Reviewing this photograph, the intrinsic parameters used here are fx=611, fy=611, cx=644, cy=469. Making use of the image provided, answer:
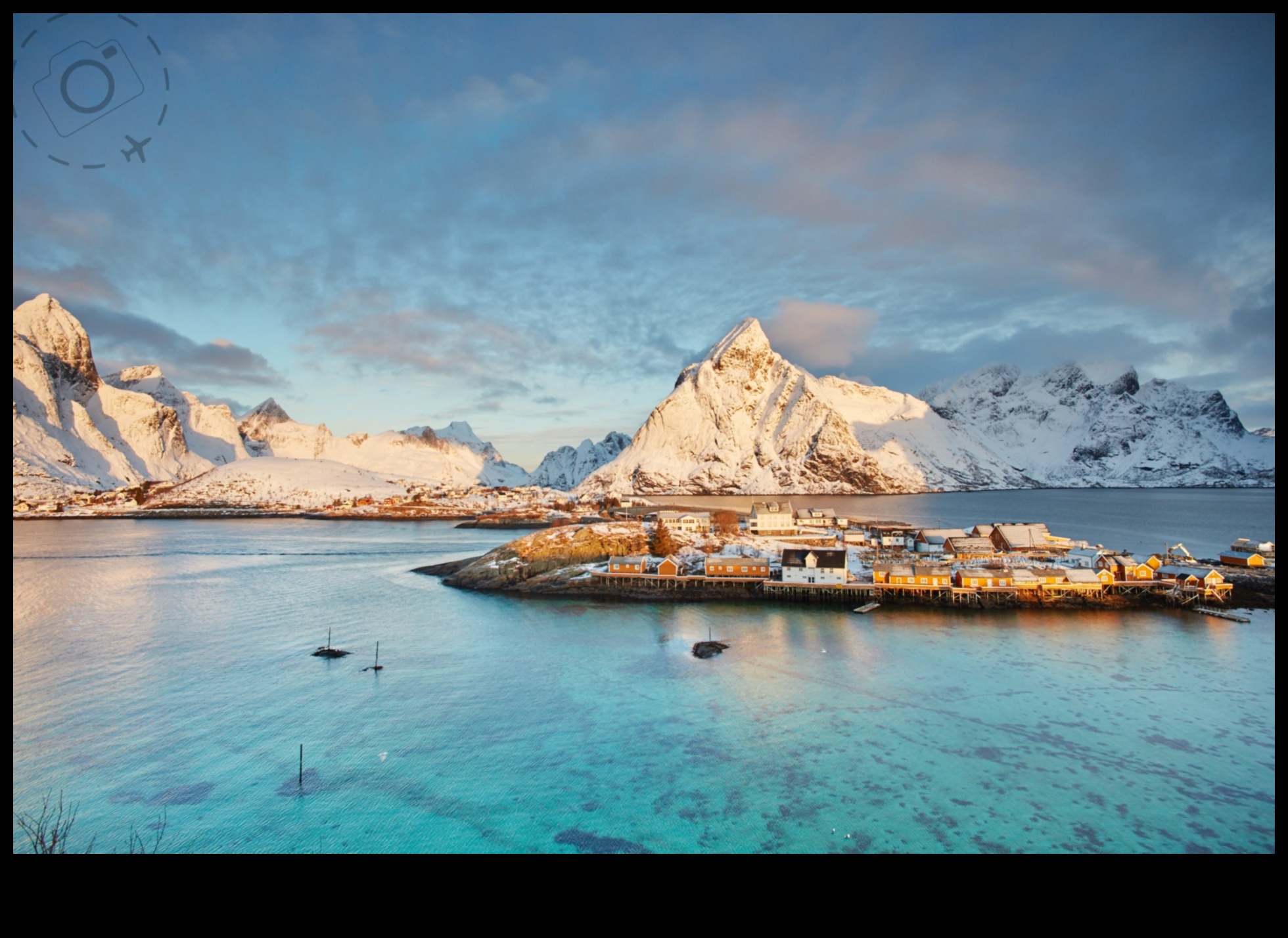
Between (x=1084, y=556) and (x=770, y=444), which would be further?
(x=770, y=444)

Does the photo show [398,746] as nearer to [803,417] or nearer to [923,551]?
[923,551]

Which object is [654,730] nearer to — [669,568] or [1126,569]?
[669,568]

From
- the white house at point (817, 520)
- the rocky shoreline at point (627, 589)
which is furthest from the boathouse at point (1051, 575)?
the white house at point (817, 520)

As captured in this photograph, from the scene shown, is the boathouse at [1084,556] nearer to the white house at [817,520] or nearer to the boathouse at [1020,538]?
the boathouse at [1020,538]

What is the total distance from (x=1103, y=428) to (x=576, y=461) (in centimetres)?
12582

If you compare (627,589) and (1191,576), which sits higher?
(1191,576)

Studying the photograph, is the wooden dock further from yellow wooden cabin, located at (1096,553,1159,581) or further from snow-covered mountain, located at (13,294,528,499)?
snow-covered mountain, located at (13,294,528,499)

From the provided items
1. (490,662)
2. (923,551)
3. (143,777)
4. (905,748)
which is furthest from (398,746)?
(923,551)

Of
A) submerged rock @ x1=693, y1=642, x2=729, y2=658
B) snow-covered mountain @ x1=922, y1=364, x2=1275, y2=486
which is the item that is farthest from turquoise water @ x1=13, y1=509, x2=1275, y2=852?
snow-covered mountain @ x1=922, y1=364, x2=1275, y2=486

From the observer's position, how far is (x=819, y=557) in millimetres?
23109

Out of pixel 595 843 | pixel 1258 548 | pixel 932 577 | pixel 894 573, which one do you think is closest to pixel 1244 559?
pixel 1258 548

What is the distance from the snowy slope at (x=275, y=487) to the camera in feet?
237

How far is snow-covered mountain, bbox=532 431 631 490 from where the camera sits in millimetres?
166250
